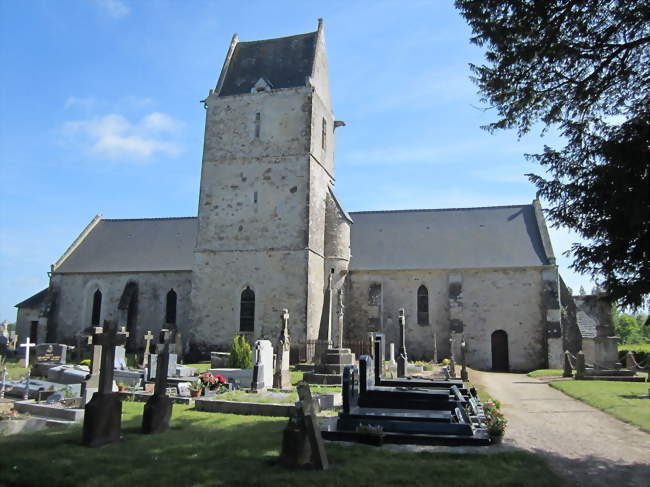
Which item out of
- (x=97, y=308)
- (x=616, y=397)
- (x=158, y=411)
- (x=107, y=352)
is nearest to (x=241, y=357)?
(x=158, y=411)

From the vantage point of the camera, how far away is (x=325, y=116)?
92.6 feet

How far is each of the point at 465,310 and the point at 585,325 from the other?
6.53 meters

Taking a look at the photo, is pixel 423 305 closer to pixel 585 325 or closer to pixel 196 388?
pixel 585 325

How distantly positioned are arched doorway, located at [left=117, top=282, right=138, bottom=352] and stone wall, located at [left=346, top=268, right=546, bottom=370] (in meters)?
11.9

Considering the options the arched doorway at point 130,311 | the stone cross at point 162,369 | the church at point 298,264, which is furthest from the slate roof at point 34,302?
the stone cross at point 162,369

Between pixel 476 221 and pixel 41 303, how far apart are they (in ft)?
89.8

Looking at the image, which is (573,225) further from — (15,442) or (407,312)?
(407,312)

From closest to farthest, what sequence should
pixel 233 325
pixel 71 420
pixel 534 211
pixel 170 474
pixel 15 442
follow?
pixel 170 474
pixel 15 442
pixel 71 420
pixel 233 325
pixel 534 211

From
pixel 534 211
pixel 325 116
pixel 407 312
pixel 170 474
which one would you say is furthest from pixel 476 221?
pixel 170 474

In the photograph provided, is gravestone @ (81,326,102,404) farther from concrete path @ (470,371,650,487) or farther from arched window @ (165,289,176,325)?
arched window @ (165,289,176,325)

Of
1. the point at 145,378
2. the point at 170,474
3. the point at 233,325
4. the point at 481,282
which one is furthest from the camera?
the point at 481,282

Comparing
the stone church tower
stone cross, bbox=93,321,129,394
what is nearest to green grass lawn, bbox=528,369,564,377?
the stone church tower

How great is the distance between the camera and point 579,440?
9.42m

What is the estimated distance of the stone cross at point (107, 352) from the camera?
319 inches
